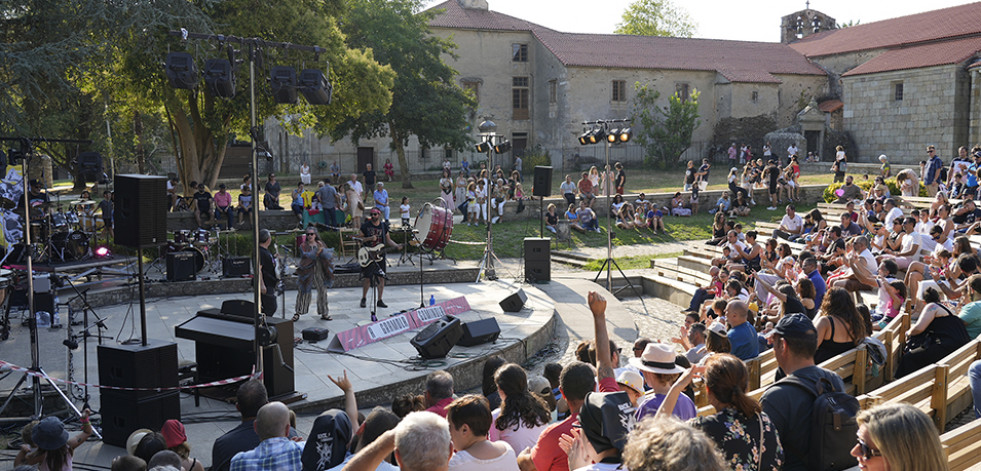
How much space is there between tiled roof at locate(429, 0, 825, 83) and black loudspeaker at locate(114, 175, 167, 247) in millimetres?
37234

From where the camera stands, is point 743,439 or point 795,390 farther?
point 795,390

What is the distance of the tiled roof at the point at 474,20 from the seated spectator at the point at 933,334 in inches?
1599

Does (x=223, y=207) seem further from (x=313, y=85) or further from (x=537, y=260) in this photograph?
(x=313, y=85)

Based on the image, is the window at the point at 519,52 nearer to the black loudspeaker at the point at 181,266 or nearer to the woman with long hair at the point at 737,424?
the black loudspeaker at the point at 181,266

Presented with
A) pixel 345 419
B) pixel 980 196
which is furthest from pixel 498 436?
pixel 980 196

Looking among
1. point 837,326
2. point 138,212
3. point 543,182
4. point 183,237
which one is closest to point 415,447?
point 837,326

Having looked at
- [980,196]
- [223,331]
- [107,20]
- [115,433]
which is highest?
[107,20]

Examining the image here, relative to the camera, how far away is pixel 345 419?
5164mm

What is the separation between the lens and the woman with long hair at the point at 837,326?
6292 mm

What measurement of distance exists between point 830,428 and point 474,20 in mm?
44570

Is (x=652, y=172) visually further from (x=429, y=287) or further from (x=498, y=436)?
(x=498, y=436)

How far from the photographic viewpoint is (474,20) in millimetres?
46812

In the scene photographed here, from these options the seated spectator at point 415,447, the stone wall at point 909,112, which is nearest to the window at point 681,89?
the stone wall at point 909,112

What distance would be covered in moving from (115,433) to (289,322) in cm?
213
